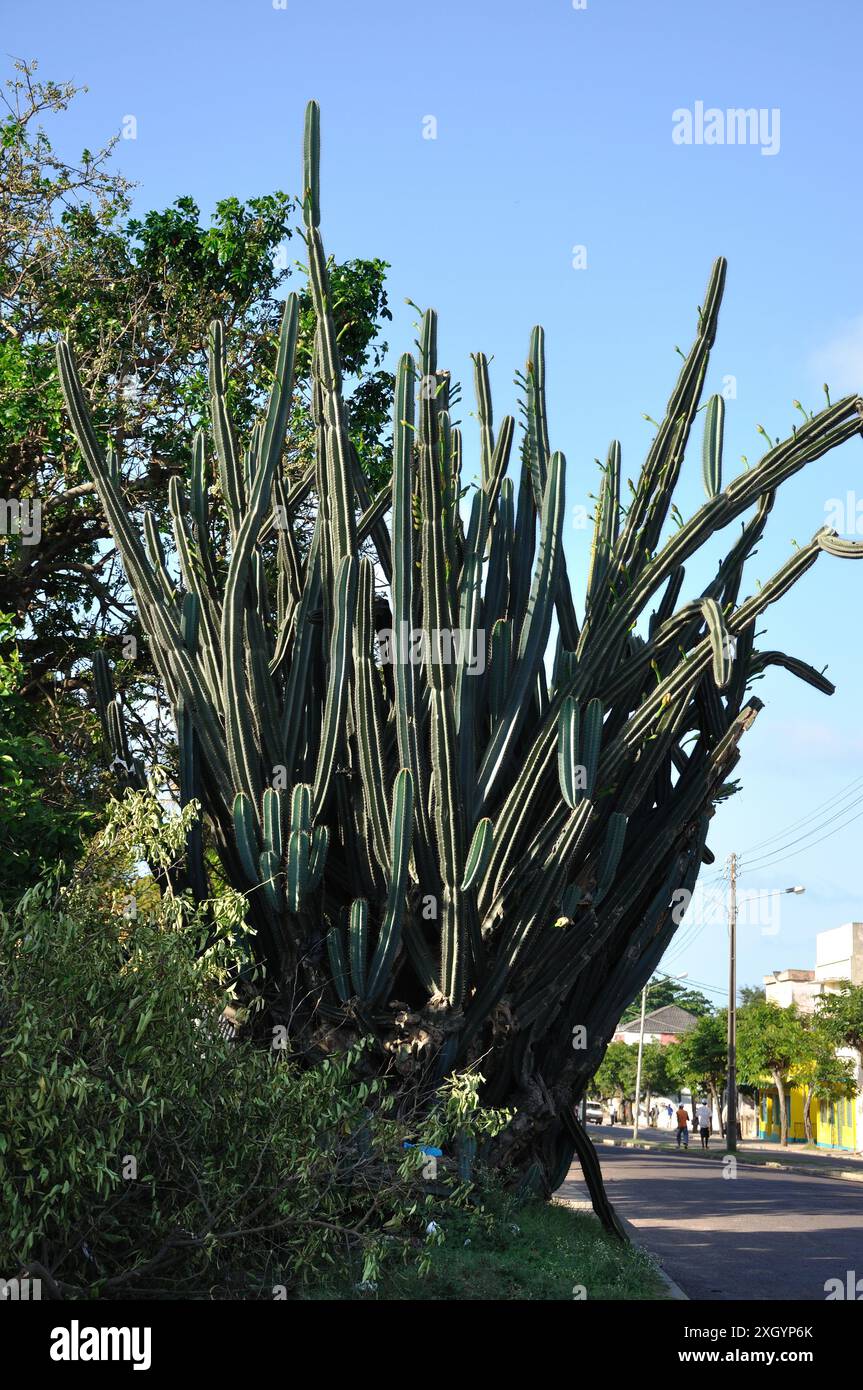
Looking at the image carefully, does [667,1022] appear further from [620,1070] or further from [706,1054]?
[706,1054]

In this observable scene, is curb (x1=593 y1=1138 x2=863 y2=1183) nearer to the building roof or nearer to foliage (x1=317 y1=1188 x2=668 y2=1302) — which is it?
foliage (x1=317 y1=1188 x2=668 y2=1302)

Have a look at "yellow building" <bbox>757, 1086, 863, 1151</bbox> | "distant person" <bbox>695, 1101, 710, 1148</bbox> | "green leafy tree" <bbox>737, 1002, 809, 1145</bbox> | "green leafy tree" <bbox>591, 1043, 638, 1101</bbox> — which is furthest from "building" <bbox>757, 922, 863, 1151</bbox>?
"green leafy tree" <bbox>591, 1043, 638, 1101</bbox>

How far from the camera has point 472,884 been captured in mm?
8203

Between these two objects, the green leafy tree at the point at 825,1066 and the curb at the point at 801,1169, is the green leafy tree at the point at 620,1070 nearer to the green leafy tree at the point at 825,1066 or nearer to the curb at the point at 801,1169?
the green leafy tree at the point at 825,1066

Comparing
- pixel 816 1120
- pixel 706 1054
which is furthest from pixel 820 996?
pixel 706 1054

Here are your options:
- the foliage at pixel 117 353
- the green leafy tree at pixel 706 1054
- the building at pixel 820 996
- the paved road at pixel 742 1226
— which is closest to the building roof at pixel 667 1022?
the building at pixel 820 996

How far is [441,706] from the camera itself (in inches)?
328

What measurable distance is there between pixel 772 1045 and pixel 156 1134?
3783 cm

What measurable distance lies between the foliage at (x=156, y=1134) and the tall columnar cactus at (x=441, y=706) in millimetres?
→ 1703

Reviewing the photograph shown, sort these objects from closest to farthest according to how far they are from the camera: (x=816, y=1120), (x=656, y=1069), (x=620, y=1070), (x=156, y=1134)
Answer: (x=156, y=1134) < (x=816, y=1120) < (x=656, y=1069) < (x=620, y=1070)

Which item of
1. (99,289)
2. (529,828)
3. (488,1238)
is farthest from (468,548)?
(99,289)

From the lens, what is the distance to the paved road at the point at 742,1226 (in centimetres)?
1018

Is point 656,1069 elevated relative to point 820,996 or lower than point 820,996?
lower
